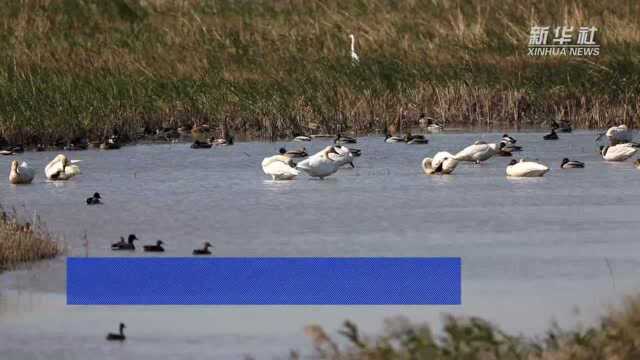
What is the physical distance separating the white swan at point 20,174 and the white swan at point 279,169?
9.90ft

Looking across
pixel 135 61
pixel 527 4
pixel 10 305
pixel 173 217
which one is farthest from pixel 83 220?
pixel 527 4

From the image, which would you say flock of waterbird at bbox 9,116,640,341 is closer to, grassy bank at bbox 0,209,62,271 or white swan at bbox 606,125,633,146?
white swan at bbox 606,125,633,146

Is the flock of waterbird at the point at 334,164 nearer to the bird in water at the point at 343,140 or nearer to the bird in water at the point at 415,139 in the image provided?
the bird in water at the point at 343,140

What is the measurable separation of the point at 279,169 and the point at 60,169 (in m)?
2.88

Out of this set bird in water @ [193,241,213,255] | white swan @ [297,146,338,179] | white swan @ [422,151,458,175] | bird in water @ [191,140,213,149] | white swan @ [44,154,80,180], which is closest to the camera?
bird in water @ [193,241,213,255]

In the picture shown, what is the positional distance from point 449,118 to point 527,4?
38.2ft

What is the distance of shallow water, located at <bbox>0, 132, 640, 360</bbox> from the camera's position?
1245cm

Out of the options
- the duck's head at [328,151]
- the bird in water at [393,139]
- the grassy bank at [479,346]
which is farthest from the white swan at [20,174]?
the grassy bank at [479,346]

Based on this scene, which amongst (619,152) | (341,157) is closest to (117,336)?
(341,157)

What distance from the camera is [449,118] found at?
3080cm

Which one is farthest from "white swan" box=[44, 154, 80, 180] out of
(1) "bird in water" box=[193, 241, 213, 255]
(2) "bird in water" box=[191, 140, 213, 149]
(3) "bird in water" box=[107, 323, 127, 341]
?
(3) "bird in water" box=[107, 323, 127, 341]

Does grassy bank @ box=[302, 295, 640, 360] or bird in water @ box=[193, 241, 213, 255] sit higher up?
grassy bank @ box=[302, 295, 640, 360]

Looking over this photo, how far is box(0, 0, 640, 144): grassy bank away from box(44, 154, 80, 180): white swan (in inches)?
181

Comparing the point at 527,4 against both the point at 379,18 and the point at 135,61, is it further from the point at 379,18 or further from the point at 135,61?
the point at 135,61
